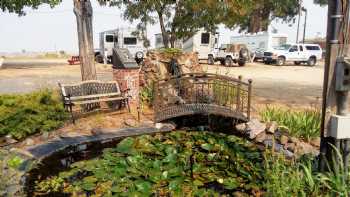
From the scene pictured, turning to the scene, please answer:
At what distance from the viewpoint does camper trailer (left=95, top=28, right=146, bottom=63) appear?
84.0 feet

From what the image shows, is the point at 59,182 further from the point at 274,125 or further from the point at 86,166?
the point at 274,125

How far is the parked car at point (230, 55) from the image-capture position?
998 inches

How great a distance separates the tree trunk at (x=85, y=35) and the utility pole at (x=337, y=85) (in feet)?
23.4

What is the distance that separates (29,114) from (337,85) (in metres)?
5.79

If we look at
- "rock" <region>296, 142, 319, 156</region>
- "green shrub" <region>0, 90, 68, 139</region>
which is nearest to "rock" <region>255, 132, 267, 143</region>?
"rock" <region>296, 142, 319, 156</region>

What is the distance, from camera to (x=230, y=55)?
25.5m

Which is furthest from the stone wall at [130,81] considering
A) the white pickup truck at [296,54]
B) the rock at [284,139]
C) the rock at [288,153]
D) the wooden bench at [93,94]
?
the white pickup truck at [296,54]

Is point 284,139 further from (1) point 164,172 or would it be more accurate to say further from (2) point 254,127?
(1) point 164,172

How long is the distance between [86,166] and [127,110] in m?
3.54

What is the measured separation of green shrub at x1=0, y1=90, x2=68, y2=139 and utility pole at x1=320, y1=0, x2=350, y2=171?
5.46 m

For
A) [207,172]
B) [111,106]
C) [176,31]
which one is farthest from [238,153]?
[176,31]

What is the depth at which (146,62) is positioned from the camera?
9.95 m

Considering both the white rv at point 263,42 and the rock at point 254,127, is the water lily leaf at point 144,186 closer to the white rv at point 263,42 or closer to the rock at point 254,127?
the rock at point 254,127

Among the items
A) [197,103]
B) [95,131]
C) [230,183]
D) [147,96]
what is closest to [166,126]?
[197,103]
